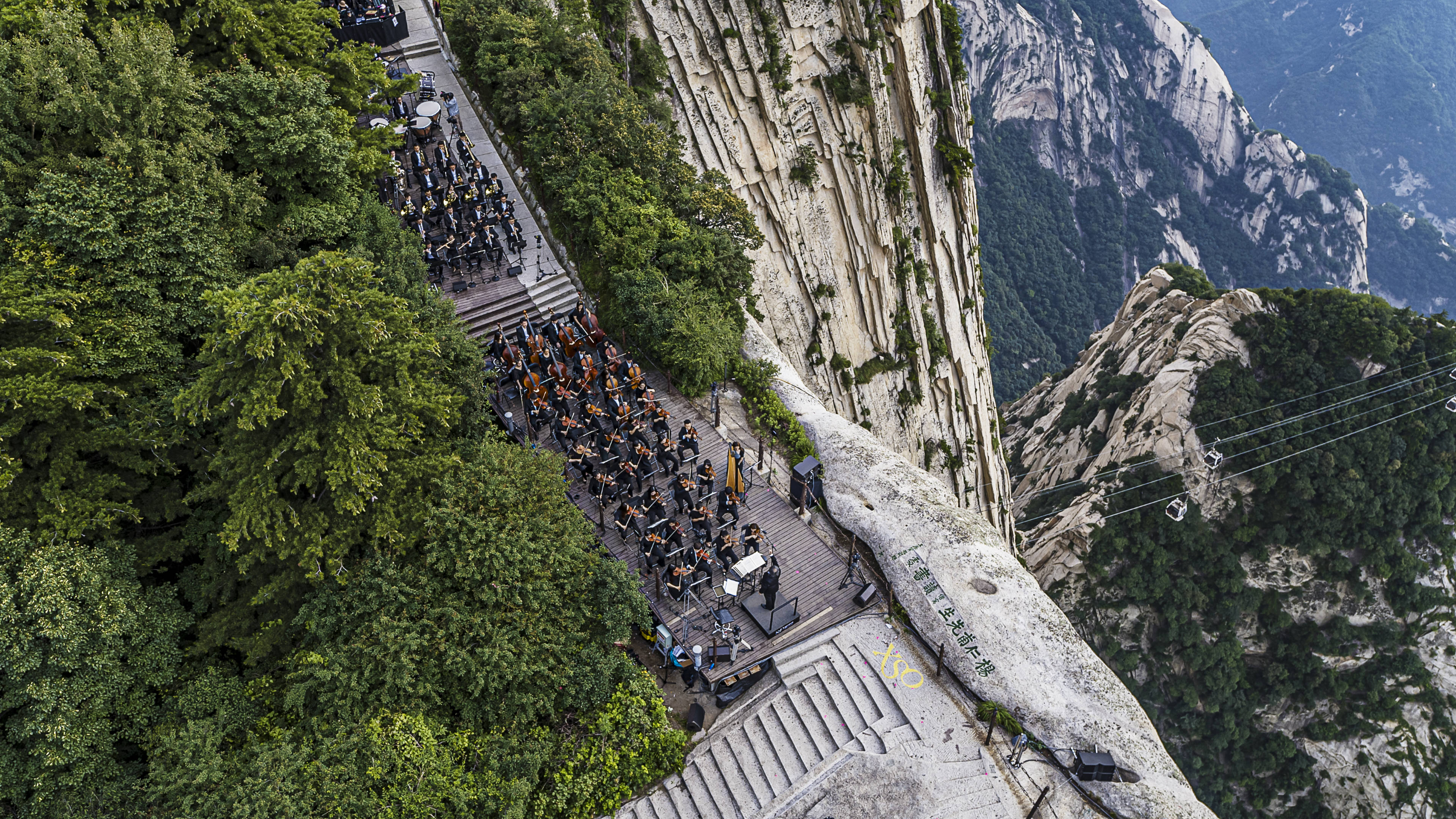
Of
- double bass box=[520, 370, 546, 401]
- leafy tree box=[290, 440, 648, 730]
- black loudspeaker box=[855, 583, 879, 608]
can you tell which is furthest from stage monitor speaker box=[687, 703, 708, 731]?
double bass box=[520, 370, 546, 401]

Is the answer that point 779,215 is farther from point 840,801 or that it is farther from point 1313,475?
point 1313,475

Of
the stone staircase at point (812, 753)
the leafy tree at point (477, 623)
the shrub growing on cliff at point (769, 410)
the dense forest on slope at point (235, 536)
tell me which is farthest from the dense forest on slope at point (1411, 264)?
the dense forest on slope at point (235, 536)

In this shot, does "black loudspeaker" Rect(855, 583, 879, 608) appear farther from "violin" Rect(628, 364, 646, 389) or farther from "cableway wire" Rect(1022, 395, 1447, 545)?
"cableway wire" Rect(1022, 395, 1447, 545)

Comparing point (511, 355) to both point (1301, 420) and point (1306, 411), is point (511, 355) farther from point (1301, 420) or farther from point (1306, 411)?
point (1306, 411)

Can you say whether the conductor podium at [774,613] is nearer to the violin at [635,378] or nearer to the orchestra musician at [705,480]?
the orchestra musician at [705,480]

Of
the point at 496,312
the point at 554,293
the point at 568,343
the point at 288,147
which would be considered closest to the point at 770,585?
the point at 568,343

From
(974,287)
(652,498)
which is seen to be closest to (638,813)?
(652,498)
